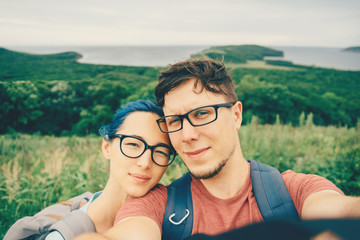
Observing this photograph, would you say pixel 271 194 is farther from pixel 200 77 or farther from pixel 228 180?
pixel 200 77

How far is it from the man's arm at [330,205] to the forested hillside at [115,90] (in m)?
1.41

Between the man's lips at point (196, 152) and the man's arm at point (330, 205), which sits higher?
the man's lips at point (196, 152)

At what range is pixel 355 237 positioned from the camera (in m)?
0.42

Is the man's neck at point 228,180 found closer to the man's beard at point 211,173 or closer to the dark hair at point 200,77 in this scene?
the man's beard at point 211,173

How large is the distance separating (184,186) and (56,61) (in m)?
6.90

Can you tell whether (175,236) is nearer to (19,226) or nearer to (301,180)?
(301,180)

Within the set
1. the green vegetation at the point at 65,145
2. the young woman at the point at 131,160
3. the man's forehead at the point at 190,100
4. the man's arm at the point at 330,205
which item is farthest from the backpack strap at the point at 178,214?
the green vegetation at the point at 65,145

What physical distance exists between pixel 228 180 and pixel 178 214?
55cm

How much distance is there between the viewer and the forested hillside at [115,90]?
551 centimetres

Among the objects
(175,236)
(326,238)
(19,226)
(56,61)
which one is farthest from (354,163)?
(56,61)

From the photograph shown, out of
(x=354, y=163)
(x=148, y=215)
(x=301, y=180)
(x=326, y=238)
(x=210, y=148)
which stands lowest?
(x=354, y=163)

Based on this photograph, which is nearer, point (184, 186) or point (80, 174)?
point (184, 186)

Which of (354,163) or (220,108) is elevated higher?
(220,108)

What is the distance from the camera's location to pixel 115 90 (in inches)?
1049
